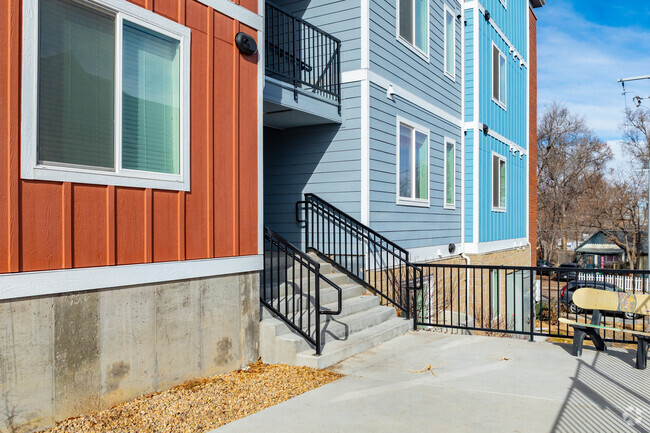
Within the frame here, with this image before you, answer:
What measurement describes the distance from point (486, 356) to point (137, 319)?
405 centimetres

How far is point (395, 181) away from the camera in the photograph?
9.77 meters

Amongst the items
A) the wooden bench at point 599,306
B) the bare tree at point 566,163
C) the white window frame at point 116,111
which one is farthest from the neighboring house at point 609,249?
the white window frame at point 116,111

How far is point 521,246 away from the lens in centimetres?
1831

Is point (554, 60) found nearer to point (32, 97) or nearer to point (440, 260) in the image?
point (440, 260)

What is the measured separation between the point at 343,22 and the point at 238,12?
365 cm

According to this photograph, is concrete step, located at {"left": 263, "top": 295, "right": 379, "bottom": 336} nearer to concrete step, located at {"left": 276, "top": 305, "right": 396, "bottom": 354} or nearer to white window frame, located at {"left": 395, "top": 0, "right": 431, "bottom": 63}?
concrete step, located at {"left": 276, "top": 305, "right": 396, "bottom": 354}

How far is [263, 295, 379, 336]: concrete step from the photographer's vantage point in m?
6.11

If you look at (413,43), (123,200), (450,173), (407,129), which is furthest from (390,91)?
(123,200)

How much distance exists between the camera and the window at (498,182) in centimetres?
1505

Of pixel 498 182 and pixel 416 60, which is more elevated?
pixel 416 60

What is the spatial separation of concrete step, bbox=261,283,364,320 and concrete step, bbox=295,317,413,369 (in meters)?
0.58

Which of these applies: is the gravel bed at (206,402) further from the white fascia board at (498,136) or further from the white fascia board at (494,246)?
the white fascia board at (498,136)

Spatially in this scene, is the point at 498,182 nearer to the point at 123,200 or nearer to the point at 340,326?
the point at 340,326

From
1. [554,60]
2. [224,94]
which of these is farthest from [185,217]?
[554,60]
